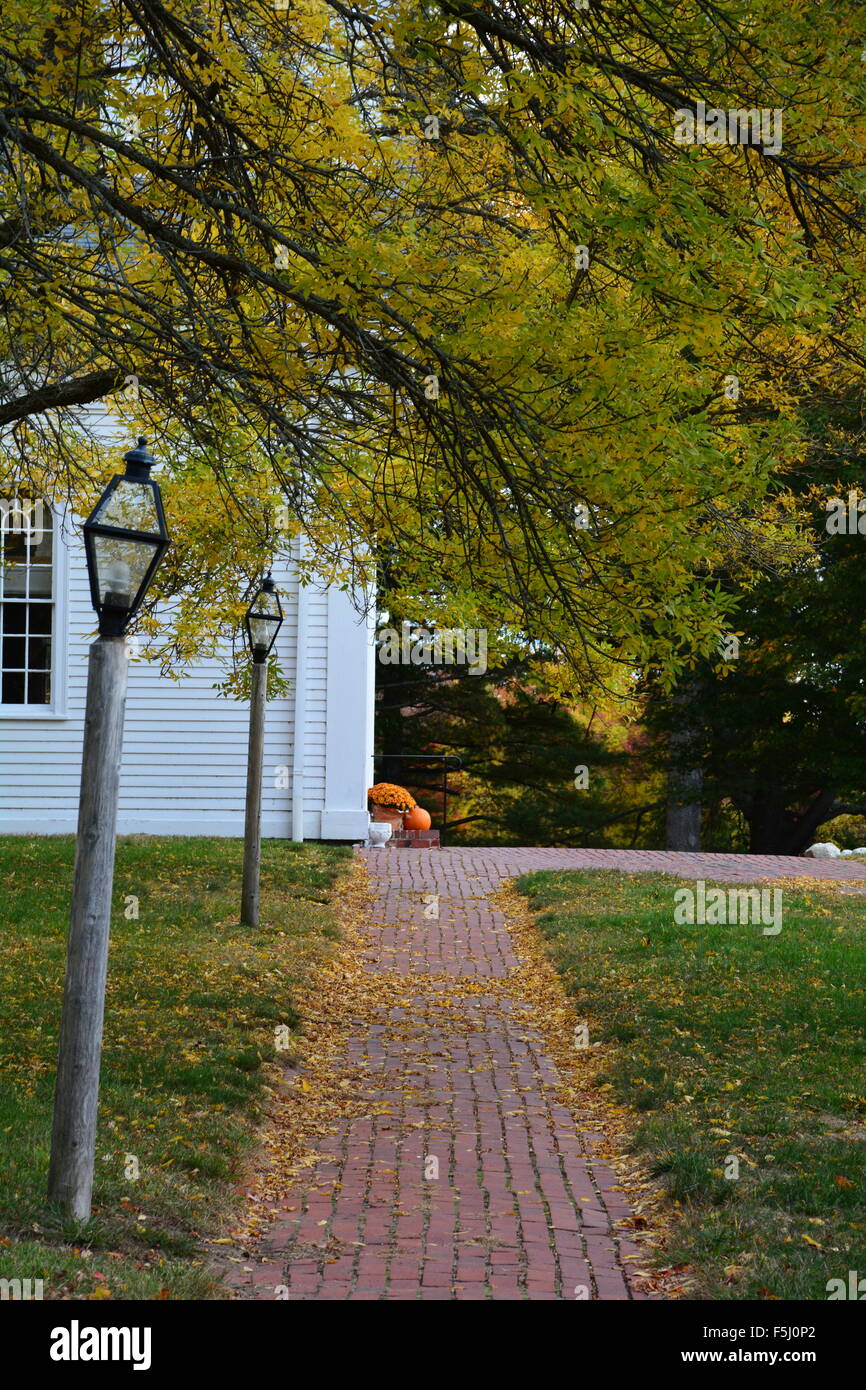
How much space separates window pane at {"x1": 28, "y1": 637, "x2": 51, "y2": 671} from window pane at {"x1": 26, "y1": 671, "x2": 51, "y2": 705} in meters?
0.10

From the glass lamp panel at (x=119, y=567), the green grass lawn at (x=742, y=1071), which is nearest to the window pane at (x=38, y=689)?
the green grass lawn at (x=742, y=1071)

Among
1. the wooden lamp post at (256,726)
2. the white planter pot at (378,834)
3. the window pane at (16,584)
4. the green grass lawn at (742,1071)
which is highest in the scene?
the window pane at (16,584)

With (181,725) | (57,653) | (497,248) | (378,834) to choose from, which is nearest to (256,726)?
(497,248)

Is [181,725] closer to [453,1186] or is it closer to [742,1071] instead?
[742,1071]

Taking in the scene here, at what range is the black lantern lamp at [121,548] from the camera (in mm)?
5094

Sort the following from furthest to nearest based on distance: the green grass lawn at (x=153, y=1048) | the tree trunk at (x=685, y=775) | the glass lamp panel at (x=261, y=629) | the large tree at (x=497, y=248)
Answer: the tree trunk at (x=685, y=775), the glass lamp panel at (x=261, y=629), the large tree at (x=497, y=248), the green grass lawn at (x=153, y=1048)

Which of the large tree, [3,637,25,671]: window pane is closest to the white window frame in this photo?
[3,637,25,671]: window pane

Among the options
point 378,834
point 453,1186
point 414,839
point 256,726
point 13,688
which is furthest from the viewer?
point 414,839

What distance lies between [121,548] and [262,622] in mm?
6428

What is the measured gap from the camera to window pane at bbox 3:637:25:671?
57.2 feet

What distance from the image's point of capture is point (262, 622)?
37.9 feet

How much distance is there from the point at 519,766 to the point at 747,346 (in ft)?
81.9

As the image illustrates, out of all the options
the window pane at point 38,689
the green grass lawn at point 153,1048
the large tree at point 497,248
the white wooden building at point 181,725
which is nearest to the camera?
the green grass lawn at point 153,1048

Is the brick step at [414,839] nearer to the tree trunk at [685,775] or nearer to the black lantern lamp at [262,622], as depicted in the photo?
the tree trunk at [685,775]
